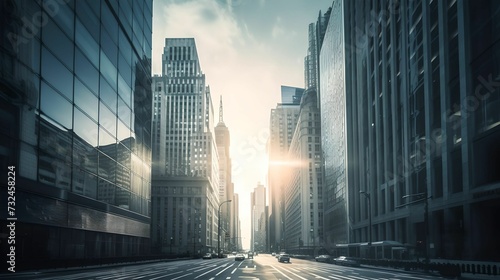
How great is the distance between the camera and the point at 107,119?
48.8 meters

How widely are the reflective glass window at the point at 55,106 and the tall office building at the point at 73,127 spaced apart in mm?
80

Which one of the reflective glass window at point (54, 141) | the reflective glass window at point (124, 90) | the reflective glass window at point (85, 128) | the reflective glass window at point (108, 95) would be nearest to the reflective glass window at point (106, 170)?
the reflective glass window at point (85, 128)

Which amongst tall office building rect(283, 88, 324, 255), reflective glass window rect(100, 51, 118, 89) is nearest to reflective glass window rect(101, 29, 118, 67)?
reflective glass window rect(100, 51, 118, 89)

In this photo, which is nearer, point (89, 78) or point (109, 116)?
point (89, 78)

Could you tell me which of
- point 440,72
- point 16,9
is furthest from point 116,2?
point 440,72

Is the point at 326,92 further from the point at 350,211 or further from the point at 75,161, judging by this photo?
the point at 75,161

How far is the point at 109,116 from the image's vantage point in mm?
49312

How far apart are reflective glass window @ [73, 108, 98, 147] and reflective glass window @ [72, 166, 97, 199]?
2.86 m

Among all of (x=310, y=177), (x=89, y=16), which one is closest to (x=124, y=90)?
(x=89, y=16)

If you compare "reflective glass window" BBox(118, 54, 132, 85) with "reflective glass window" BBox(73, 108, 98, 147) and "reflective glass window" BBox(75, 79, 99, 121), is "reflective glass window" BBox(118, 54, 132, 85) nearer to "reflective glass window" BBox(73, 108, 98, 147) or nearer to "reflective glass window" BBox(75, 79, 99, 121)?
"reflective glass window" BBox(75, 79, 99, 121)

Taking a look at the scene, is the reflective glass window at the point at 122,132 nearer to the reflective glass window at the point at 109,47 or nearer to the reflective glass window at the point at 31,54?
the reflective glass window at the point at 109,47

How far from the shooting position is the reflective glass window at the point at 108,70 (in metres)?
47.3

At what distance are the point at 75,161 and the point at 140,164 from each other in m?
21.0

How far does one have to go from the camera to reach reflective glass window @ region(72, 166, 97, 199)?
40.1 m
